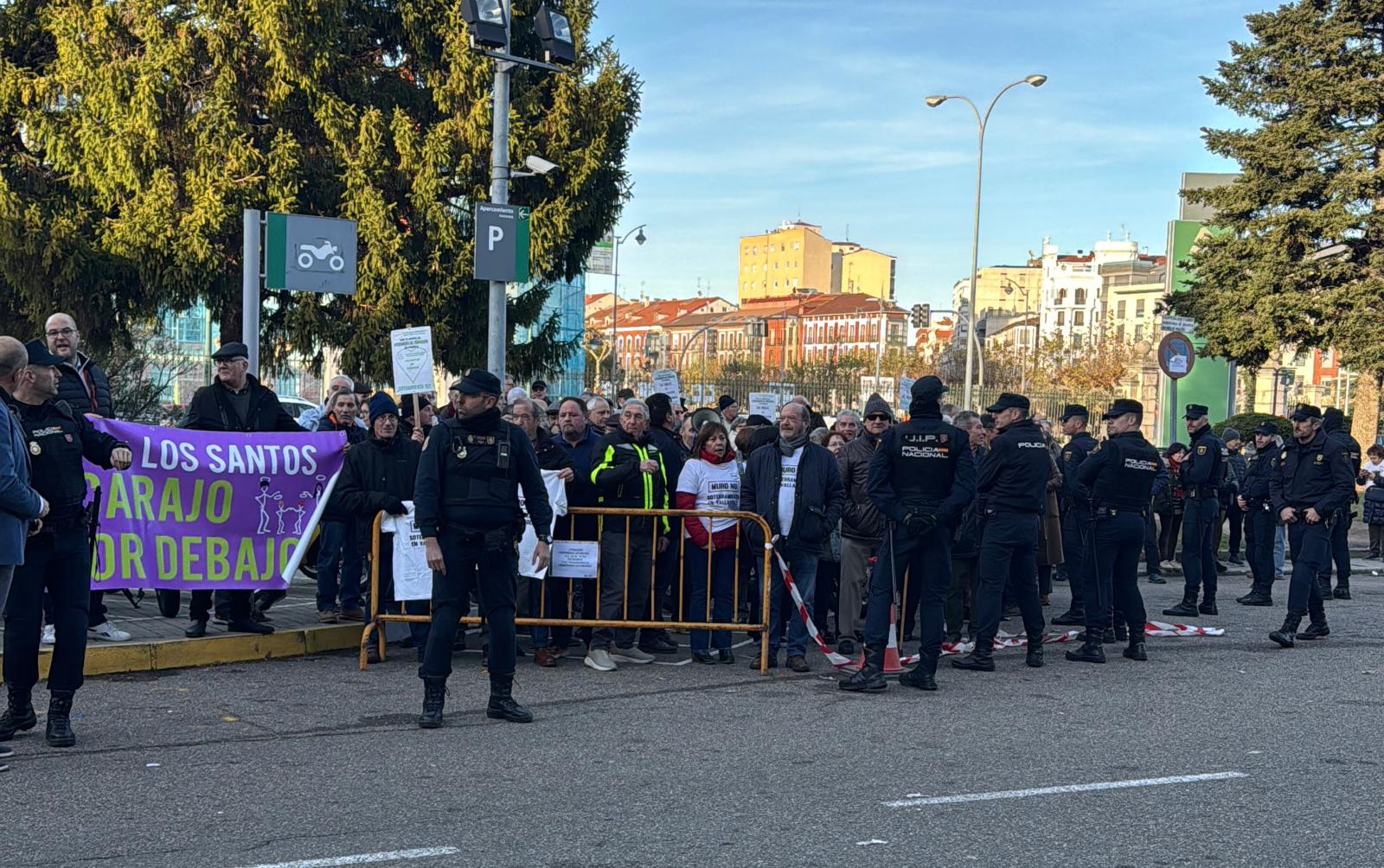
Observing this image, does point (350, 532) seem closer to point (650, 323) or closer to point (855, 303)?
point (855, 303)

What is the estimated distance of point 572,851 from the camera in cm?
525

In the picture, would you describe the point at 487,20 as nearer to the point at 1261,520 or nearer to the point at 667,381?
the point at 667,381

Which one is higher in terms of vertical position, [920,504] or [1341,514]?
[920,504]

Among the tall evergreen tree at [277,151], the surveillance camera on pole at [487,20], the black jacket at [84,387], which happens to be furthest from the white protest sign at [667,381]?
the tall evergreen tree at [277,151]

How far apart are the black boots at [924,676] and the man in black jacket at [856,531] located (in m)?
1.21

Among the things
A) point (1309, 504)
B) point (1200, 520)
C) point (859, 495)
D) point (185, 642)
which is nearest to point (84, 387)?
point (185, 642)

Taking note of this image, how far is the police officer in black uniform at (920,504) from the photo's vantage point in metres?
8.98

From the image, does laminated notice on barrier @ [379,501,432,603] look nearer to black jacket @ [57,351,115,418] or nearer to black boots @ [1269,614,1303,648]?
black jacket @ [57,351,115,418]

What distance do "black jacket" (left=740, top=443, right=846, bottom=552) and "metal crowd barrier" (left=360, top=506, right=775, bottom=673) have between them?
160 mm

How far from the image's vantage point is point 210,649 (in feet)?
30.3

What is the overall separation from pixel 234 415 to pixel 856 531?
15.3 feet

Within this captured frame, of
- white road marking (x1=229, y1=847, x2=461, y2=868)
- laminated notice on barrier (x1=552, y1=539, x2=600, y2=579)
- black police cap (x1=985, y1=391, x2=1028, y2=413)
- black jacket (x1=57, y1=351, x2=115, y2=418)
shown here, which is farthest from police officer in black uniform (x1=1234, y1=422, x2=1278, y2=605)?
white road marking (x1=229, y1=847, x2=461, y2=868)

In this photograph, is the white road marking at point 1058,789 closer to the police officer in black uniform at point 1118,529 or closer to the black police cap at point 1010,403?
the police officer in black uniform at point 1118,529

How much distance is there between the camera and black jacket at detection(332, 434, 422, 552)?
9586 millimetres
